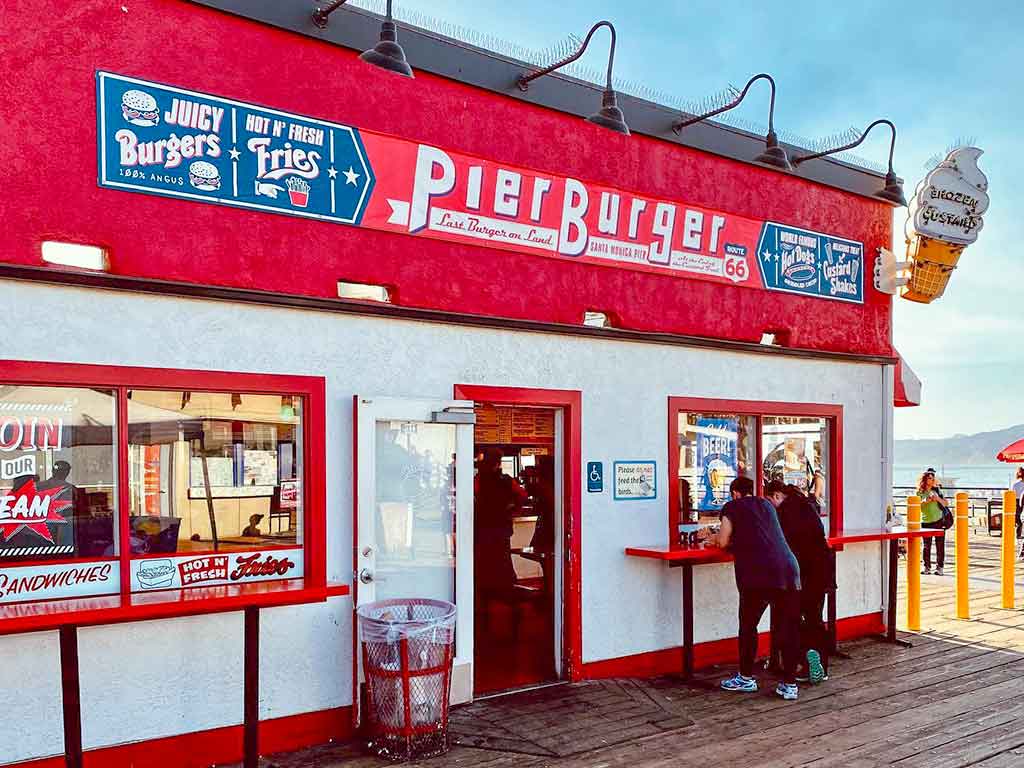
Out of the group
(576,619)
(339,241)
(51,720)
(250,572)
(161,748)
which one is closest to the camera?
(51,720)

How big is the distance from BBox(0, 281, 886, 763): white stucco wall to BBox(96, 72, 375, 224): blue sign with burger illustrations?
0.75 meters

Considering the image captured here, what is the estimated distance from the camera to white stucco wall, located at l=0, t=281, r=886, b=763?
18.1 ft

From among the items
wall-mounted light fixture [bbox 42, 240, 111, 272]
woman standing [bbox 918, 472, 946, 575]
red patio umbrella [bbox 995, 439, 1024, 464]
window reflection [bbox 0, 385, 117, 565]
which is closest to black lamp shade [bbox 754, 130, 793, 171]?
wall-mounted light fixture [bbox 42, 240, 111, 272]

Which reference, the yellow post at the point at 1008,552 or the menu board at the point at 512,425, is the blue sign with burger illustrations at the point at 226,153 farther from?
the yellow post at the point at 1008,552

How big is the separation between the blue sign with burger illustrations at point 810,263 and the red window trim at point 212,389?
204 inches

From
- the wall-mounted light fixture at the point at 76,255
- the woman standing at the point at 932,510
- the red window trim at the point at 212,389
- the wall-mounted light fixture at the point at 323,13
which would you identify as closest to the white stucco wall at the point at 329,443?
the red window trim at the point at 212,389

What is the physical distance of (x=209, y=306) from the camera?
609cm

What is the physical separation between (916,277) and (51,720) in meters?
9.24

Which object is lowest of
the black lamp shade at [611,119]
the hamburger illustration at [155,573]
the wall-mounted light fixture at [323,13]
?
the hamburger illustration at [155,573]

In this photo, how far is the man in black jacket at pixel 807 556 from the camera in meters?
8.28

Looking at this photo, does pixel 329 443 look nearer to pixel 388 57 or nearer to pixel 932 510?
pixel 388 57

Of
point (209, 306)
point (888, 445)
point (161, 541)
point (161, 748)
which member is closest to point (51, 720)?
point (161, 748)

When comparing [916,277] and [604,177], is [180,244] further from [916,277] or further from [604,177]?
[916,277]

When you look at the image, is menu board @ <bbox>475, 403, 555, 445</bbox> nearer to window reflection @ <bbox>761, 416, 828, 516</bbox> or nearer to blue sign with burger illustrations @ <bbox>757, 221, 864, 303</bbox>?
window reflection @ <bbox>761, 416, 828, 516</bbox>
